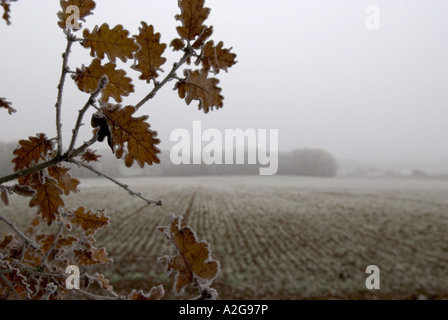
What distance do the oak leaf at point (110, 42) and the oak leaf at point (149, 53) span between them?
0.02 meters

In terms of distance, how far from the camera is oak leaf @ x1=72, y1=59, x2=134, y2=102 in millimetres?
970

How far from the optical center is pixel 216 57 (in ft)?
3.10

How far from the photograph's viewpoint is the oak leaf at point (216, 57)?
93 centimetres

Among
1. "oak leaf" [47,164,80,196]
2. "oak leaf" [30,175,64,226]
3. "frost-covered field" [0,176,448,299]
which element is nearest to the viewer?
"oak leaf" [30,175,64,226]

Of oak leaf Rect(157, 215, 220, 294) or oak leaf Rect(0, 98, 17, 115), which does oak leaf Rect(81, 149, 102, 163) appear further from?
oak leaf Rect(157, 215, 220, 294)

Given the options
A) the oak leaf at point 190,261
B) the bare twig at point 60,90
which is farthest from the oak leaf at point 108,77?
the oak leaf at point 190,261

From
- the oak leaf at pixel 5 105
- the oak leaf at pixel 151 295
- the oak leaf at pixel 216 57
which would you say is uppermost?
the oak leaf at pixel 216 57

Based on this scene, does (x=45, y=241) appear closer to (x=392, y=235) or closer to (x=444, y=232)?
(x=392, y=235)

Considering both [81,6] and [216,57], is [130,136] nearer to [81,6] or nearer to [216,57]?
[216,57]

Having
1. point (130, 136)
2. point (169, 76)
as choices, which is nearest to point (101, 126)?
point (130, 136)

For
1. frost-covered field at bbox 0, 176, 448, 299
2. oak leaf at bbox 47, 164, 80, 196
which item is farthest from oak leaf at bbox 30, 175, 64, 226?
frost-covered field at bbox 0, 176, 448, 299

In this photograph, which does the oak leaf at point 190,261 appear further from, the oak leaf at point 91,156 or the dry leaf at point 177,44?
the oak leaf at point 91,156

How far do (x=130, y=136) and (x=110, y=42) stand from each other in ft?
1.09

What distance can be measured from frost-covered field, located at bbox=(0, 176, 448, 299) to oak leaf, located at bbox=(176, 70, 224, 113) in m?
10.4
